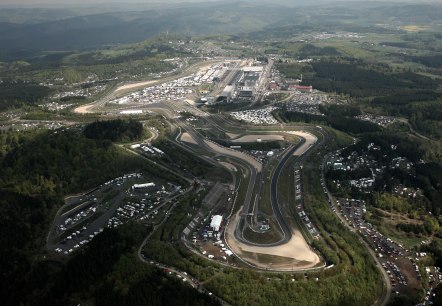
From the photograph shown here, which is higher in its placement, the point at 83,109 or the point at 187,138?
the point at 187,138

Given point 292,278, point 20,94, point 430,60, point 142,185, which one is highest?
point 430,60

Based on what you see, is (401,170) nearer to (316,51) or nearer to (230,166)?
(230,166)

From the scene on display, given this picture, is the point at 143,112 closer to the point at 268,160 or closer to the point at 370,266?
the point at 268,160

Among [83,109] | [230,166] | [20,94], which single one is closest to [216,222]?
[230,166]

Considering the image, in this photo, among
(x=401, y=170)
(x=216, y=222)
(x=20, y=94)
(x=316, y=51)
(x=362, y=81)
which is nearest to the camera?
(x=216, y=222)

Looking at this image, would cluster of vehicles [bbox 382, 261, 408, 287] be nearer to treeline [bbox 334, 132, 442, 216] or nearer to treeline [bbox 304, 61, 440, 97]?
treeline [bbox 334, 132, 442, 216]

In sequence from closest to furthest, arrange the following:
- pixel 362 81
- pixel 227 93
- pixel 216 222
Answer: pixel 216 222 → pixel 227 93 → pixel 362 81

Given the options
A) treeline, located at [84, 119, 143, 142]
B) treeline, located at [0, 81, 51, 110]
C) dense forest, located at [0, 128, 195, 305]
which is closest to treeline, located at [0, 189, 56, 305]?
dense forest, located at [0, 128, 195, 305]
